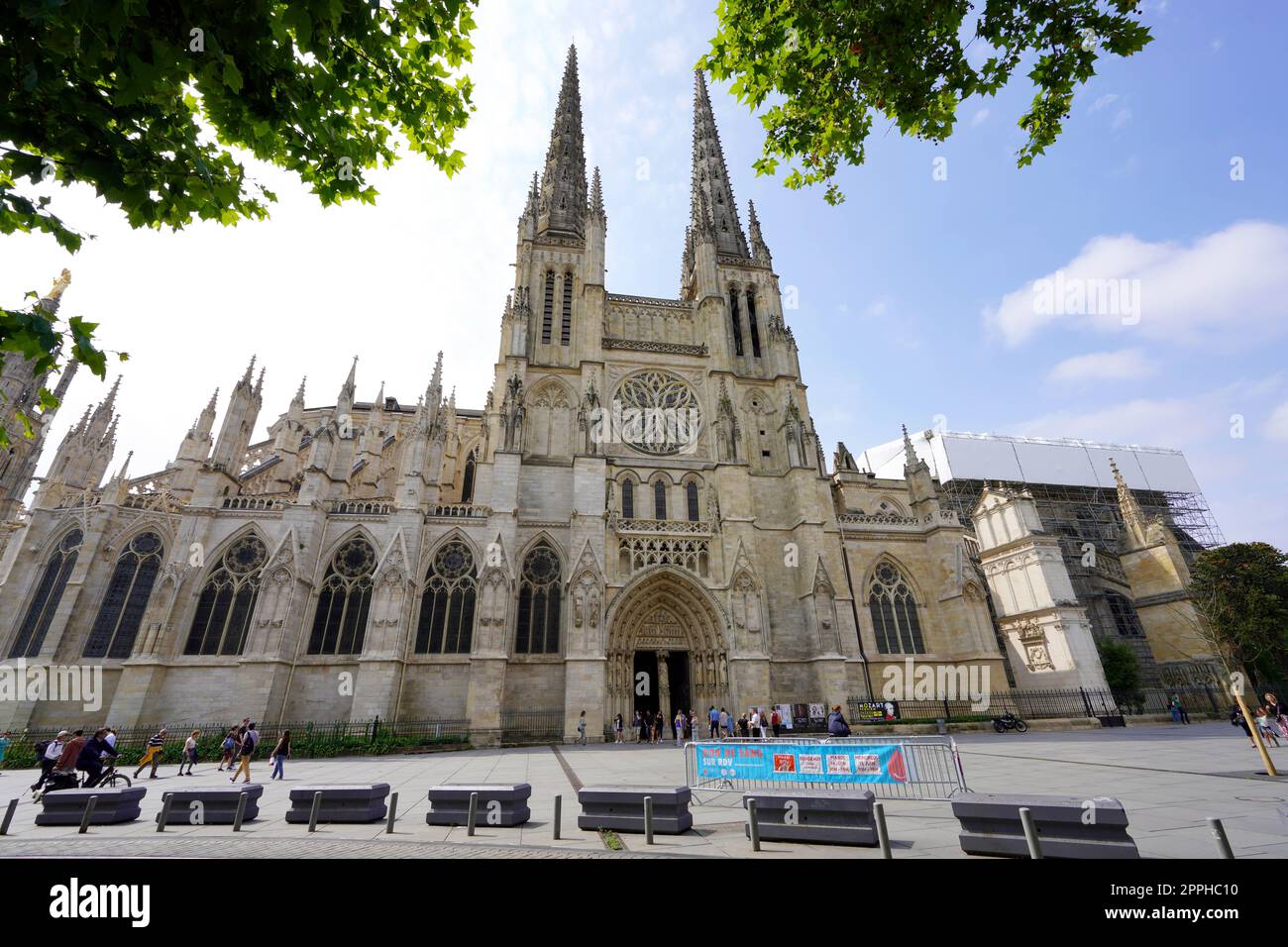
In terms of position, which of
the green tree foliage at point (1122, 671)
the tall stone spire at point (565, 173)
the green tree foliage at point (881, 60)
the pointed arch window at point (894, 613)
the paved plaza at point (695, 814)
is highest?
the tall stone spire at point (565, 173)

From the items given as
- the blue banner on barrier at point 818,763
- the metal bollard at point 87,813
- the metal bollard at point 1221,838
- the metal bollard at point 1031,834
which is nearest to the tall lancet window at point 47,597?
the metal bollard at point 87,813

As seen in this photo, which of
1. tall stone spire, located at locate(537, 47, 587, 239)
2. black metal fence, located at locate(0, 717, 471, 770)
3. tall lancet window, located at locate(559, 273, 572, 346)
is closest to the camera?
black metal fence, located at locate(0, 717, 471, 770)

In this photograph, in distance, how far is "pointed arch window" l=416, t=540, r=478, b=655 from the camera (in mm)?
20766

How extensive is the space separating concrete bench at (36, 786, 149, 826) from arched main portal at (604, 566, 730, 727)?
14.4 m

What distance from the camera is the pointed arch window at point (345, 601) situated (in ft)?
67.2

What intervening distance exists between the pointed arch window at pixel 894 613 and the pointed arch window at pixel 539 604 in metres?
14.1

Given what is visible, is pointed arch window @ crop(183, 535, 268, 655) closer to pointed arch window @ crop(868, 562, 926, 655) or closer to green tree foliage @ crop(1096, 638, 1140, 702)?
pointed arch window @ crop(868, 562, 926, 655)

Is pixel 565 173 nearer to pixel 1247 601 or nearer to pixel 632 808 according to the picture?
pixel 632 808

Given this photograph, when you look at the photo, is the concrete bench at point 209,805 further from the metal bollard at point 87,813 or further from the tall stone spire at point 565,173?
the tall stone spire at point 565,173

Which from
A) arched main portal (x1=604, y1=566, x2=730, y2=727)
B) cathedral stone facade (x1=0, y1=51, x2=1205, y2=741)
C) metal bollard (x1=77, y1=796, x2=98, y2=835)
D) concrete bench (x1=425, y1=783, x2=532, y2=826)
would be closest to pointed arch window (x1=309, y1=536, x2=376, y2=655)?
cathedral stone facade (x1=0, y1=51, x2=1205, y2=741)

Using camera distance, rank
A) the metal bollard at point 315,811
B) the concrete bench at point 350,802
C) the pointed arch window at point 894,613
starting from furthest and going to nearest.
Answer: the pointed arch window at point 894,613 → the concrete bench at point 350,802 → the metal bollard at point 315,811

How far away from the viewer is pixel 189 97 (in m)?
5.01

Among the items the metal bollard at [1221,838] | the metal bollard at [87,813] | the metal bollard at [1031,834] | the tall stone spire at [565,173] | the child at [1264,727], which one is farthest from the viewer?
the tall stone spire at [565,173]
